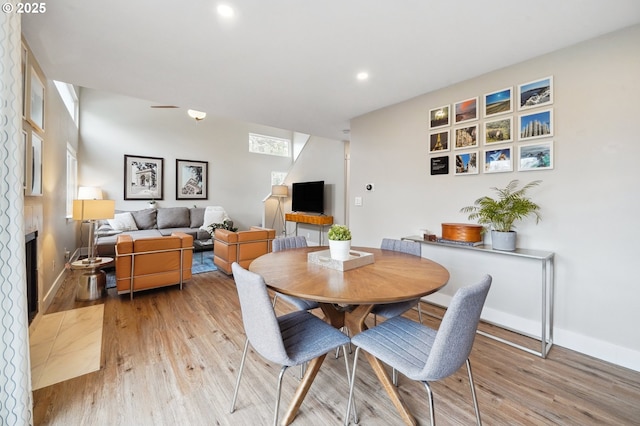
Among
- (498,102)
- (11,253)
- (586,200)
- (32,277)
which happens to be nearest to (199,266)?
(32,277)

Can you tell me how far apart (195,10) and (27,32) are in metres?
1.37

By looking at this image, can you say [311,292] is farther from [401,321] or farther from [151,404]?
[151,404]

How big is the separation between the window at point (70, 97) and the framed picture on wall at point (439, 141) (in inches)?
202

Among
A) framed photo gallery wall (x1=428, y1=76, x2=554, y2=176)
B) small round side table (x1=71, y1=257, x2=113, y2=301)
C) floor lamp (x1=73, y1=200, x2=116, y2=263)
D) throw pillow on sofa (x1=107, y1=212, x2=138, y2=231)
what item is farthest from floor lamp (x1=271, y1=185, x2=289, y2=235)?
framed photo gallery wall (x1=428, y1=76, x2=554, y2=176)

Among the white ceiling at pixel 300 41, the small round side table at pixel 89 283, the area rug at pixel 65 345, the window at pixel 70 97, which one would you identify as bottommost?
the area rug at pixel 65 345

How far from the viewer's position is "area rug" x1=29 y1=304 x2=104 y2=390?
1.79 m

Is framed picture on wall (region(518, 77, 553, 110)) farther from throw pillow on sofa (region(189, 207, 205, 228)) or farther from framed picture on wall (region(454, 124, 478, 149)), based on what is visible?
throw pillow on sofa (region(189, 207, 205, 228))

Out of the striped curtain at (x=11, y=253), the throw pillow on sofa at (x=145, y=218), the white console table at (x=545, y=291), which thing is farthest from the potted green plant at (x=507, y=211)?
the throw pillow on sofa at (x=145, y=218)

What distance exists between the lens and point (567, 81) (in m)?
2.15

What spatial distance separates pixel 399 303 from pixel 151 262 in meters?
2.91

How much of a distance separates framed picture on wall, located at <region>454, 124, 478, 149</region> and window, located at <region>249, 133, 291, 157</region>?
5815 mm

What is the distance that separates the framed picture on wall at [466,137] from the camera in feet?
8.72

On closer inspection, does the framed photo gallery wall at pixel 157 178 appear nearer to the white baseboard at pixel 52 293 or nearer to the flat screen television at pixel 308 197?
the flat screen television at pixel 308 197

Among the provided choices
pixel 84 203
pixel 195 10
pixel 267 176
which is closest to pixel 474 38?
pixel 195 10
